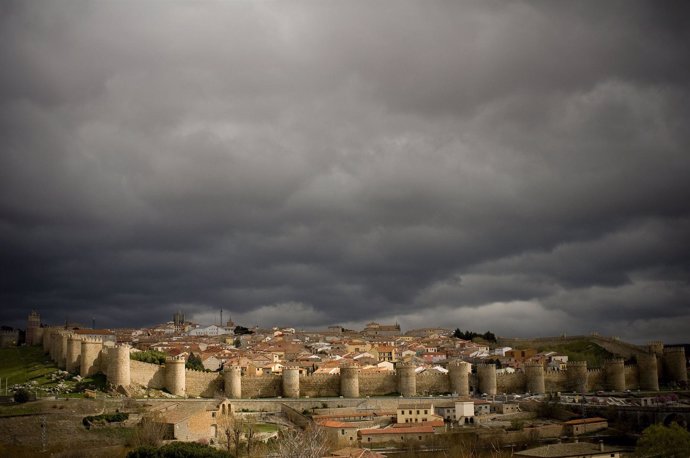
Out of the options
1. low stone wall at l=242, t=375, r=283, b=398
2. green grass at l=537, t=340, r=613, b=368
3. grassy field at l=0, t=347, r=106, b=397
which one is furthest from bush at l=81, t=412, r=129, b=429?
green grass at l=537, t=340, r=613, b=368

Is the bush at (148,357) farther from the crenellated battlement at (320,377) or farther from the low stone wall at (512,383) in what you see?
the low stone wall at (512,383)

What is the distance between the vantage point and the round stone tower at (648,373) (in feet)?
205

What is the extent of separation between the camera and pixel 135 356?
172ft

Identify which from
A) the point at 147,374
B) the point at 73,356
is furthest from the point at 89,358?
the point at 147,374

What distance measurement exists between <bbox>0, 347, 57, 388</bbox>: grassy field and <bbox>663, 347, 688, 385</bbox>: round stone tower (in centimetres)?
4666

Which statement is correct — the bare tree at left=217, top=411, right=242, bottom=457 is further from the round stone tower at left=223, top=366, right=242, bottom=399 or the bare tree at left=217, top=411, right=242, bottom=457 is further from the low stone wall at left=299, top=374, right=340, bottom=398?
the low stone wall at left=299, top=374, right=340, bottom=398

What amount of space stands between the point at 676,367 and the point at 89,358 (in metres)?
45.3

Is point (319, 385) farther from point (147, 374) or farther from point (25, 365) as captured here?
point (25, 365)

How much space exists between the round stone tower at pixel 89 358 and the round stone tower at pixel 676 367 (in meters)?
44.3

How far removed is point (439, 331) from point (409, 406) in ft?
199

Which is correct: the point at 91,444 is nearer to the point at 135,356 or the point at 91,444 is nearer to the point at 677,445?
the point at 135,356

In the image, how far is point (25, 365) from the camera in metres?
57.9

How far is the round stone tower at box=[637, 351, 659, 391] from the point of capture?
205 feet

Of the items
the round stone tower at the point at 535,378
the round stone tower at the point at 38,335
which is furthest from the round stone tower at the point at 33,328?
the round stone tower at the point at 535,378
